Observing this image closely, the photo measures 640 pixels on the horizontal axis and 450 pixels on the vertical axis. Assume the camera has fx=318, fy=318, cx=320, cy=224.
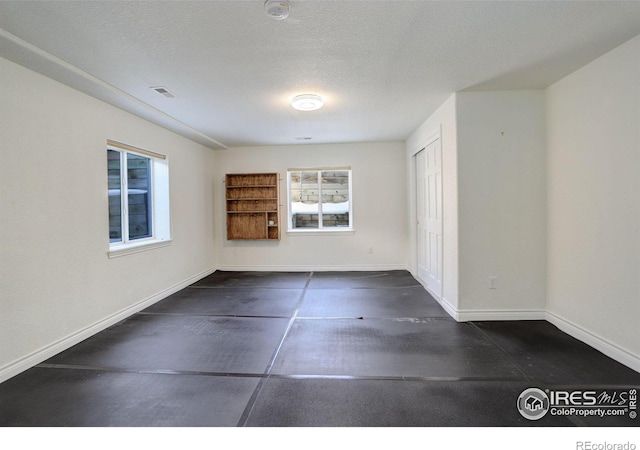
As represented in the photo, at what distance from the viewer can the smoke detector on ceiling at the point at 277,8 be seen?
1860mm

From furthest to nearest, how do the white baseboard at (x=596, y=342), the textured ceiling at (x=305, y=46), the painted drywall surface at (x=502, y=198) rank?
the painted drywall surface at (x=502, y=198) < the white baseboard at (x=596, y=342) < the textured ceiling at (x=305, y=46)

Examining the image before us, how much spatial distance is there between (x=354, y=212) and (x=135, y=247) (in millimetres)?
3770

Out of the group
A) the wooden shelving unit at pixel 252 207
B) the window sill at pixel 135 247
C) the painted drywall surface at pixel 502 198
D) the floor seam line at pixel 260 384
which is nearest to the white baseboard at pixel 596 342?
Answer: the painted drywall surface at pixel 502 198

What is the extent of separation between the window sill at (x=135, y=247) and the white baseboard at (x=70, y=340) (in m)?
0.64

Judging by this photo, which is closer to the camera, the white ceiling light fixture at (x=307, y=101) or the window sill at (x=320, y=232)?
the white ceiling light fixture at (x=307, y=101)

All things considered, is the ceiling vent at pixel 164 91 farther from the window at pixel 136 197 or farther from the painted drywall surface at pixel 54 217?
the window at pixel 136 197

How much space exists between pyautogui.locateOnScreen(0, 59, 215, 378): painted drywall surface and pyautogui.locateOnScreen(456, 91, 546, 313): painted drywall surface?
12.5 ft

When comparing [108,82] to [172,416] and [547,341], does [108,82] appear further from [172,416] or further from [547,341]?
[547,341]

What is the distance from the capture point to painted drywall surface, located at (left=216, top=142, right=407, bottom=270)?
20.2 ft

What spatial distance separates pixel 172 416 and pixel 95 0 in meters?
2.48

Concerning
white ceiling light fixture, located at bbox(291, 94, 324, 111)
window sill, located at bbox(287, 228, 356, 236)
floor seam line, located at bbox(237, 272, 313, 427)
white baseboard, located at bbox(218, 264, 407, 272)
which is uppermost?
white ceiling light fixture, located at bbox(291, 94, 324, 111)

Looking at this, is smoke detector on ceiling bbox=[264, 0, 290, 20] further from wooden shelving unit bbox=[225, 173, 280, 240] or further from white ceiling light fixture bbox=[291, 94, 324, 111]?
wooden shelving unit bbox=[225, 173, 280, 240]

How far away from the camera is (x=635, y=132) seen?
2.35 m

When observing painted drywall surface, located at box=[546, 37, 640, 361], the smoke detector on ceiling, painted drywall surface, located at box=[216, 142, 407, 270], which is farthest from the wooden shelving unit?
painted drywall surface, located at box=[546, 37, 640, 361]
